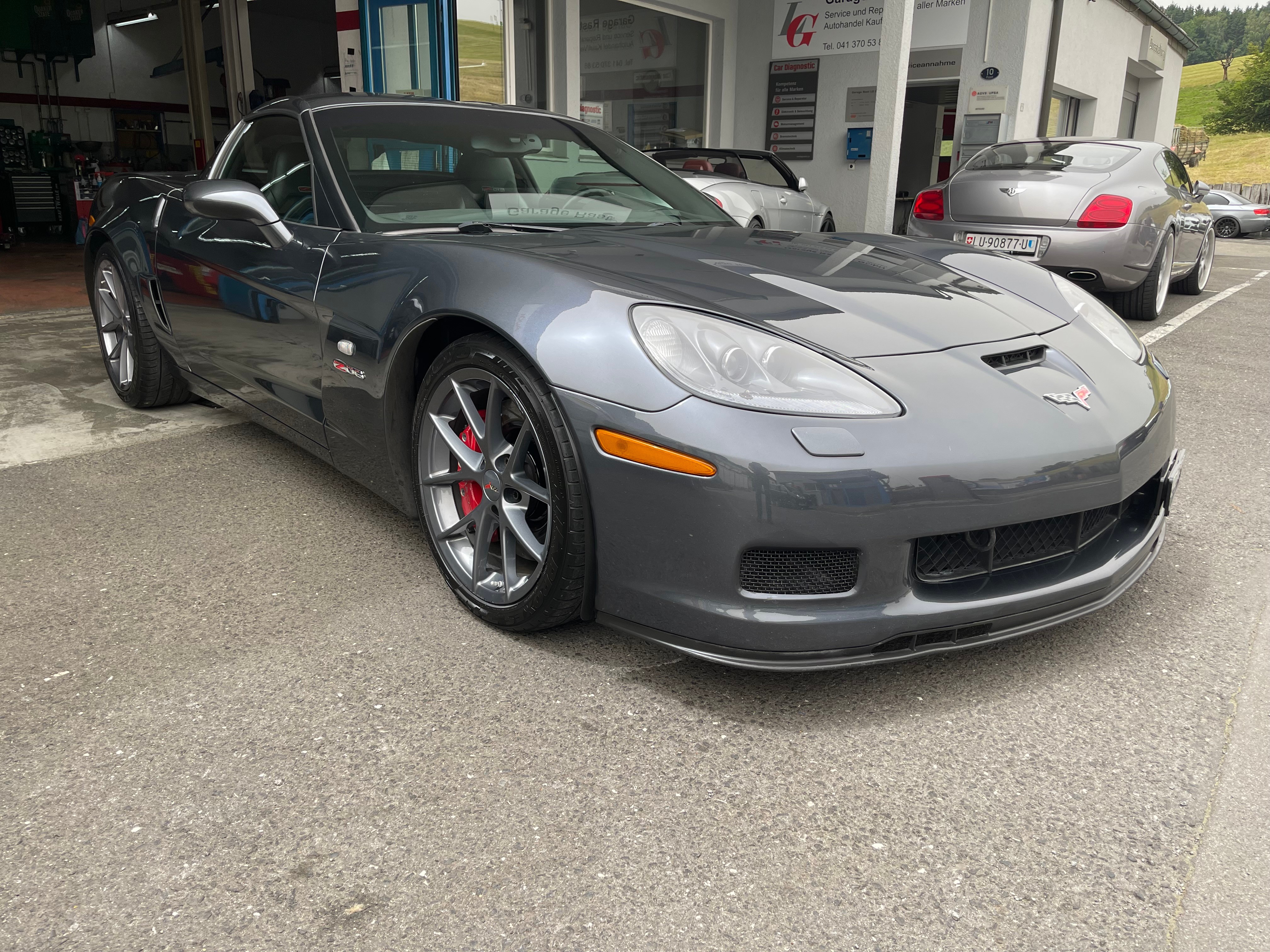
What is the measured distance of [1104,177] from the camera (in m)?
6.21

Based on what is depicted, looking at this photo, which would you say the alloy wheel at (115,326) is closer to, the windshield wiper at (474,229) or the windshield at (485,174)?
the windshield at (485,174)

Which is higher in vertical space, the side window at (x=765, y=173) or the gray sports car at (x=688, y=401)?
the side window at (x=765, y=173)

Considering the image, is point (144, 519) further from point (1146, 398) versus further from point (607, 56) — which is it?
point (607, 56)

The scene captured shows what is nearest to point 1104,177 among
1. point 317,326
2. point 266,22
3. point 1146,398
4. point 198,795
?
point 1146,398

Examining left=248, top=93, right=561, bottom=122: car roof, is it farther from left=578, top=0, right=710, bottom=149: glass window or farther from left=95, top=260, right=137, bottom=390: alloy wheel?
left=578, top=0, right=710, bottom=149: glass window

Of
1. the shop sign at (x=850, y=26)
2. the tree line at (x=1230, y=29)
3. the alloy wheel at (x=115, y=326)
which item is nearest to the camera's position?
the alloy wheel at (x=115, y=326)

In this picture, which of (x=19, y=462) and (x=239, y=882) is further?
(x=19, y=462)

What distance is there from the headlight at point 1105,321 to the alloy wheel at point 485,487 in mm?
1381

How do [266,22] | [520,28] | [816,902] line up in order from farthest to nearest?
1. [266,22]
2. [520,28]
3. [816,902]

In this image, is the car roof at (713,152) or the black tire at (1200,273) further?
the car roof at (713,152)

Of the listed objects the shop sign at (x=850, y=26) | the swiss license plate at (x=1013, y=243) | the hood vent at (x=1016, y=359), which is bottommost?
the hood vent at (x=1016, y=359)

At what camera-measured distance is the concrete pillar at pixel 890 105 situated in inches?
333

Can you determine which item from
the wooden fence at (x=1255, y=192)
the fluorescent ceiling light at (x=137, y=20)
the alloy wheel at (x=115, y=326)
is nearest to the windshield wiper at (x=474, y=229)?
the alloy wheel at (x=115, y=326)

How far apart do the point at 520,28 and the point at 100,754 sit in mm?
9307
